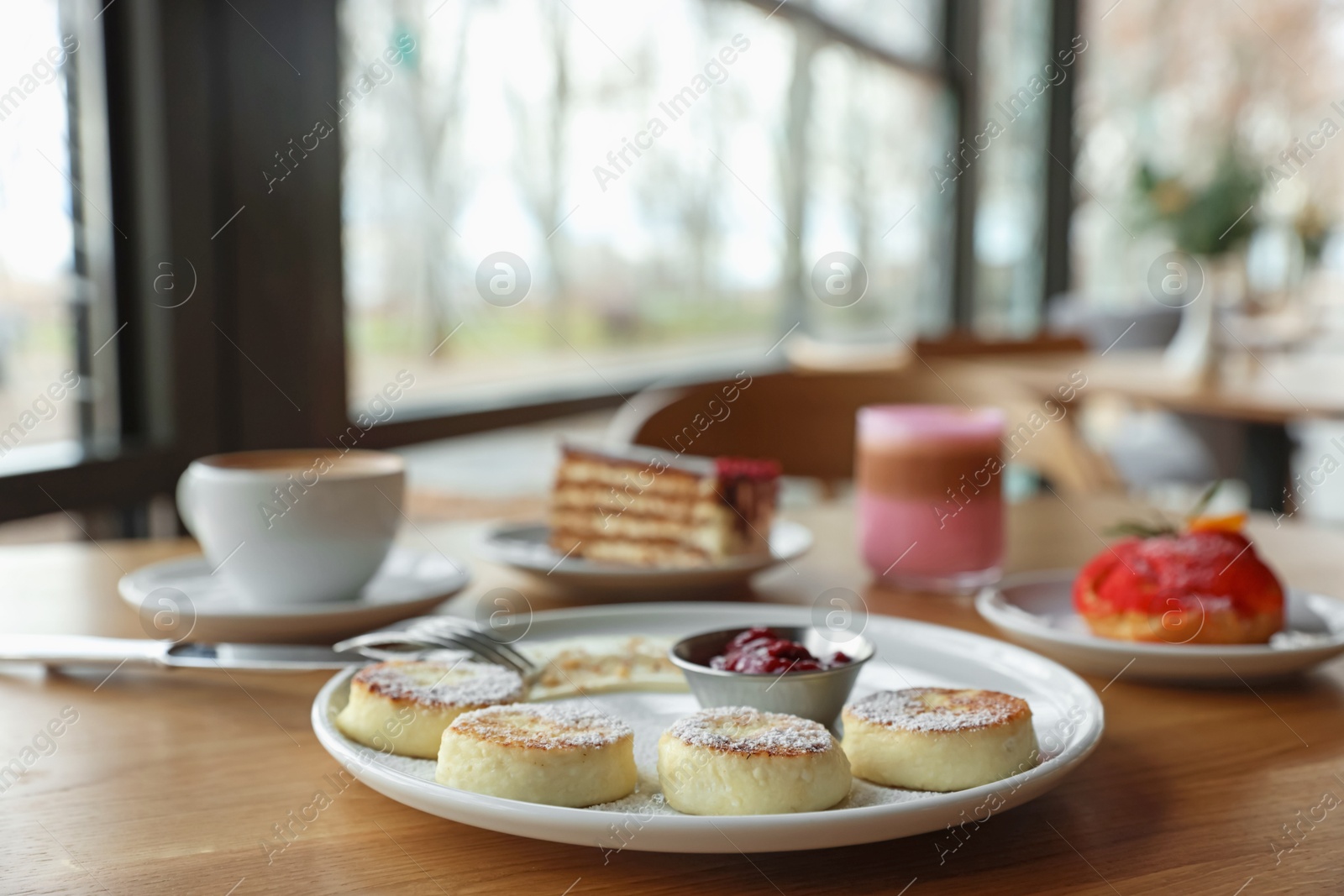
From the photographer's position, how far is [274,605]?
1.06 metres

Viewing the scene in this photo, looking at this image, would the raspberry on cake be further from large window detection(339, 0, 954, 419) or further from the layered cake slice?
large window detection(339, 0, 954, 419)

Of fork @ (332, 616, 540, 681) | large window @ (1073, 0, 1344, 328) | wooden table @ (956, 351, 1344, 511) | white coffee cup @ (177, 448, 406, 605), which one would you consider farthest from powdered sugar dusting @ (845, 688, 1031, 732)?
large window @ (1073, 0, 1344, 328)

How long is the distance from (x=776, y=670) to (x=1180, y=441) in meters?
4.23

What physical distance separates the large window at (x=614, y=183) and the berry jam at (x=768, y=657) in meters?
2.41

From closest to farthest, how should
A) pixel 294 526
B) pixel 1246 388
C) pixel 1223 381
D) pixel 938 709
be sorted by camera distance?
pixel 938 709 < pixel 294 526 < pixel 1246 388 < pixel 1223 381

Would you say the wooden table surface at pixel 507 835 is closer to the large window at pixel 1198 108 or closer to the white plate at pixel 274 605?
the white plate at pixel 274 605

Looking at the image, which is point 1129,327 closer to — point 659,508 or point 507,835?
point 659,508

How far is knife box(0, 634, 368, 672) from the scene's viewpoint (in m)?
0.90

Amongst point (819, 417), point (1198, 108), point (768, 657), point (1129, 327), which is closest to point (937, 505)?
point (768, 657)

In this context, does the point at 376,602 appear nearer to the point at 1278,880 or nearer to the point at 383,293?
the point at 1278,880

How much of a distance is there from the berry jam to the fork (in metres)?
0.15

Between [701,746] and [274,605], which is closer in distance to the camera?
[701,746]

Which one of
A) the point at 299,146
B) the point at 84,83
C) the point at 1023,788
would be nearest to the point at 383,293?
the point at 299,146

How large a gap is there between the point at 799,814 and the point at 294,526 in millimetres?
608
